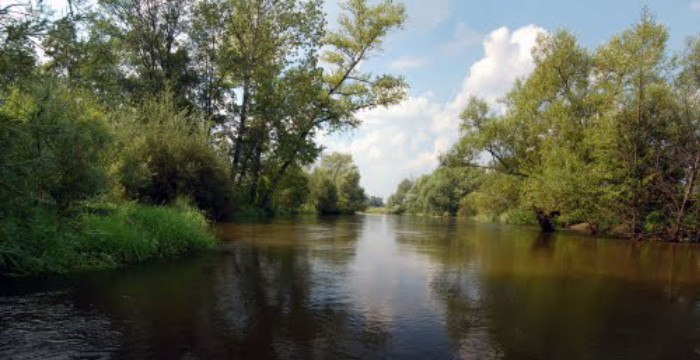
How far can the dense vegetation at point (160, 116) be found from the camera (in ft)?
26.7

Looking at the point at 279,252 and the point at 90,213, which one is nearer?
the point at 90,213

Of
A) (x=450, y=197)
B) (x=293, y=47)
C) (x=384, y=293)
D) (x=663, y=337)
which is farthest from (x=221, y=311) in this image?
(x=450, y=197)

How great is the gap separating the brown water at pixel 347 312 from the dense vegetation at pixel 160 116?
1682 mm

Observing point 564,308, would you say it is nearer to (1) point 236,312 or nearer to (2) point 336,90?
(1) point 236,312

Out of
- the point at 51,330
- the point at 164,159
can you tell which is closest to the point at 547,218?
the point at 164,159

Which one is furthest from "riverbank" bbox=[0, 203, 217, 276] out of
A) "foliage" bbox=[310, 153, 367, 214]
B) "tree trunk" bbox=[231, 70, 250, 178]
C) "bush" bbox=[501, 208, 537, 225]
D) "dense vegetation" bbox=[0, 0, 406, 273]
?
"foliage" bbox=[310, 153, 367, 214]

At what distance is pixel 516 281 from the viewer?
1380 cm

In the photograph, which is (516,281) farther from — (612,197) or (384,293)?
(612,197)

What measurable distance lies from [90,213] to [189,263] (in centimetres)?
371

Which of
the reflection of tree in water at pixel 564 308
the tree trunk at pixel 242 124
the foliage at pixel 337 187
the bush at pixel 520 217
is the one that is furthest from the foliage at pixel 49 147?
the foliage at pixel 337 187

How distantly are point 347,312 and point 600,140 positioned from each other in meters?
30.3

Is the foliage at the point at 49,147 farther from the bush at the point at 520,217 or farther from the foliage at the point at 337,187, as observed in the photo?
the foliage at the point at 337,187

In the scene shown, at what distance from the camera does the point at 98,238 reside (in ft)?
44.7

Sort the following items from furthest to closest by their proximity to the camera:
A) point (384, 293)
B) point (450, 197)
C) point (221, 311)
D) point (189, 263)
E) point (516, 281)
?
point (450, 197), point (189, 263), point (516, 281), point (384, 293), point (221, 311)
